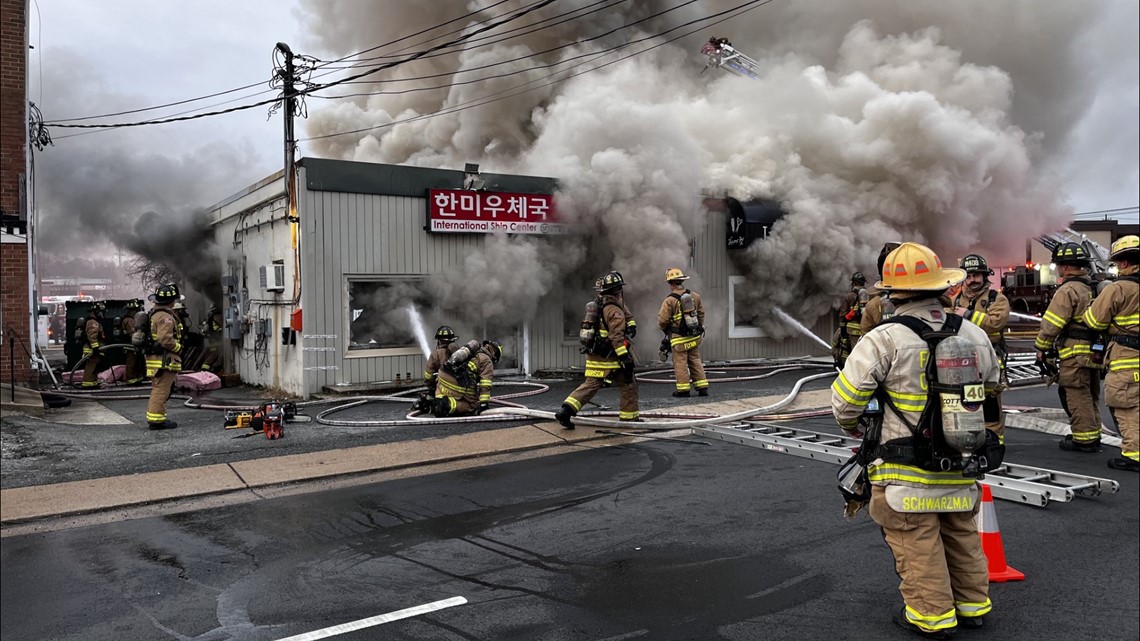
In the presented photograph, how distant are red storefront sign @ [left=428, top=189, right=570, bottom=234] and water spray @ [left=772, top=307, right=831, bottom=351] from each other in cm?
512

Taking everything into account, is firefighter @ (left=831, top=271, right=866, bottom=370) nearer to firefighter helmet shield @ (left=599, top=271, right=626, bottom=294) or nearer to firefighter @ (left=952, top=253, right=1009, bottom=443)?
firefighter @ (left=952, top=253, right=1009, bottom=443)

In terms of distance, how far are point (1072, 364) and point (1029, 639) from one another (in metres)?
4.25

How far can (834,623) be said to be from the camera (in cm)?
318

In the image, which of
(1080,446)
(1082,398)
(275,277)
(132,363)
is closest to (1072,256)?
(1082,398)

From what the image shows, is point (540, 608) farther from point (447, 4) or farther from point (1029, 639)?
point (447, 4)

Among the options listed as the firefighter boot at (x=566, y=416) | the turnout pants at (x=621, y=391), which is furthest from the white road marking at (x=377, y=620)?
the turnout pants at (x=621, y=391)

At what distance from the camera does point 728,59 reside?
22.0 metres

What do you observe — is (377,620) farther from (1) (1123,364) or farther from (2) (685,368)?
(2) (685,368)

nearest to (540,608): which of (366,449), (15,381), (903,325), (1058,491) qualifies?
(903,325)

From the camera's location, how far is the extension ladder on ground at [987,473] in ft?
15.5

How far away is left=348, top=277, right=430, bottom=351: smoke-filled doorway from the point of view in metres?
11.1

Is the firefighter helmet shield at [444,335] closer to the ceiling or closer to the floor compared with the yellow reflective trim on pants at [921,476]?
closer to the ceiling

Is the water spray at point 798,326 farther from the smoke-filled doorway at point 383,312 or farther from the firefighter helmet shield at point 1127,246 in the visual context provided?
the firefighter helmet shield at point 1127,246

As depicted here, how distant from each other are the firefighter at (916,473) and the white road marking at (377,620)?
6.39 ft
